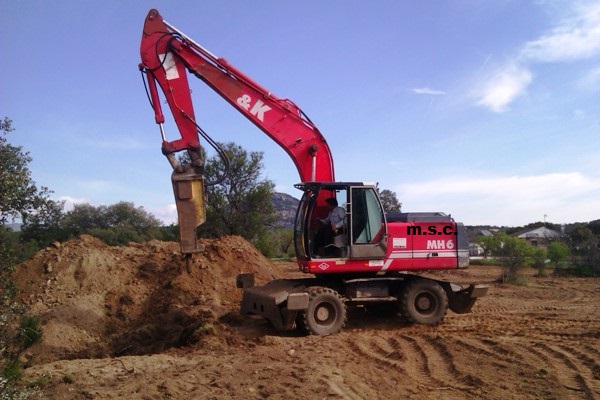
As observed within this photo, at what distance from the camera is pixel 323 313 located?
1030 centimetres

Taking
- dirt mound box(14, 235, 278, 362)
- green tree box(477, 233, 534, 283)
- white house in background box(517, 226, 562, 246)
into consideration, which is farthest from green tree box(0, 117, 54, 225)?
white house in background box(517, 226, 562, 246)

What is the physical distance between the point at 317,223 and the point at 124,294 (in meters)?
6.18

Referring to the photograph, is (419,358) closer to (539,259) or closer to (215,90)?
(215,90)

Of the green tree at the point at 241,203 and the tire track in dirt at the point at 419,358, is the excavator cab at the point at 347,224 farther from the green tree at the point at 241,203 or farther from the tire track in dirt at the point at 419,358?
the green tree at the point at 241,203

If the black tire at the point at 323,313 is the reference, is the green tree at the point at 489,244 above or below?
above

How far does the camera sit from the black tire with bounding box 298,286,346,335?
33.0ft

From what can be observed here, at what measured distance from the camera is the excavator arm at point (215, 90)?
10.8 meters

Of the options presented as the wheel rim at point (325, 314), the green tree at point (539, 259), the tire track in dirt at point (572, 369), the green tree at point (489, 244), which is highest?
the green tree at point (489, 244)

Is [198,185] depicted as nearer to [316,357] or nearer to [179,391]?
[316,357]

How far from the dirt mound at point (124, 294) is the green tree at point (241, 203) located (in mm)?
12858

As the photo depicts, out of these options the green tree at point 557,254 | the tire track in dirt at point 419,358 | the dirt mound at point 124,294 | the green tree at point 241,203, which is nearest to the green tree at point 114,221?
the green tree at point 241,203

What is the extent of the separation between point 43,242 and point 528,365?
3372 cm

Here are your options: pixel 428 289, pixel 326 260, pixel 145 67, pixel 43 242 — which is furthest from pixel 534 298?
pixel 43 242

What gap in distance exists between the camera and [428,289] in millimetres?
11219
